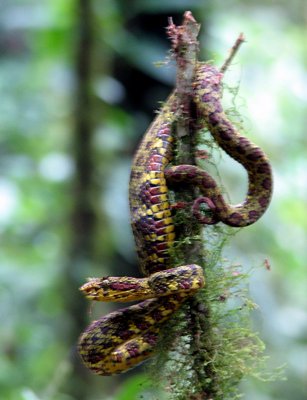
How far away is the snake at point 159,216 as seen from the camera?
2.71 metres

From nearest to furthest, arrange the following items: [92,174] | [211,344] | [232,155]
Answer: [211,344]
[232,155]
[92,174]

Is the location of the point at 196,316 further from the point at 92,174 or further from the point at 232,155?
Answer: the point at 92,174

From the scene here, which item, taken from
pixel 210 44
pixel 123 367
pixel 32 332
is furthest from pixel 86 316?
pixel 123 367

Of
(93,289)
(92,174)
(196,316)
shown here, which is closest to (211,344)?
(196,316)

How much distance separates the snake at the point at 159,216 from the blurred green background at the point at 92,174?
230 cm

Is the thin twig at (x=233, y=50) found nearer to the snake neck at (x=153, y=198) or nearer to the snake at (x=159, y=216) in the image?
the snake at (x=159, y=216)

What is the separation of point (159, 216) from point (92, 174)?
137 inches

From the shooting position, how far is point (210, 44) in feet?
20.4

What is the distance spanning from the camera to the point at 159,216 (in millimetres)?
2734

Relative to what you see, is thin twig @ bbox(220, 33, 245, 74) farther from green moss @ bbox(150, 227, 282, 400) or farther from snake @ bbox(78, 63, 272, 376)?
green moss @ bbox(150, 227, 282, 400)

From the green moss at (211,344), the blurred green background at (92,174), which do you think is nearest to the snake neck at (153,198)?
the green moss at (211,344)

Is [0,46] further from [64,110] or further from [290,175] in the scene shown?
[290,175]

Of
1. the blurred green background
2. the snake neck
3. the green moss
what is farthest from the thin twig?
the blurred green background

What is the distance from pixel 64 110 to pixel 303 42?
2701 millimetres
